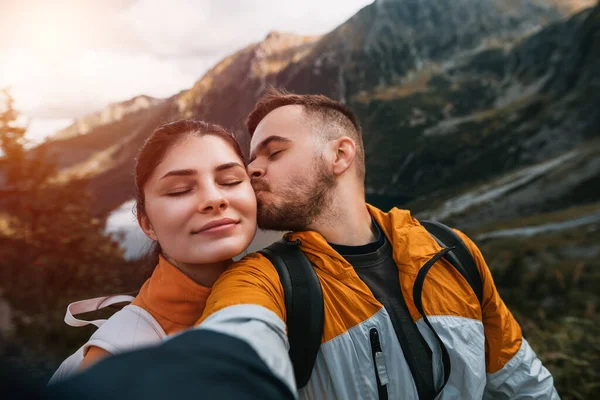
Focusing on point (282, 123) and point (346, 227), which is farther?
point (282, 123)

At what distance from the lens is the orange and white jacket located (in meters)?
1.94

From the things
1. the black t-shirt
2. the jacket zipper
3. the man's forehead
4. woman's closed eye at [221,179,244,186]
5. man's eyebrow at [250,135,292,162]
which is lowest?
the jacket zipper

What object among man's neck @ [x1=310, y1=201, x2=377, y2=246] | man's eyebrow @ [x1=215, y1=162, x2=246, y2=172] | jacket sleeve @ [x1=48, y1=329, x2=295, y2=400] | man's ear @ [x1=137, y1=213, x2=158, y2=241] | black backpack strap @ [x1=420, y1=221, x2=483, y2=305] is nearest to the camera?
jacket sleeve @ [x1=48, y1=329, x2=295, y2=400]

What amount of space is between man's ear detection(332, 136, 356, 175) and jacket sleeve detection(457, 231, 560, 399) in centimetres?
106

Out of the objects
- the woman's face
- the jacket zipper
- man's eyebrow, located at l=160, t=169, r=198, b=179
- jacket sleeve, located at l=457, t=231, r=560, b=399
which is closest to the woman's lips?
the woman's face

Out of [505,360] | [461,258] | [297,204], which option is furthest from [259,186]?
[505,360]

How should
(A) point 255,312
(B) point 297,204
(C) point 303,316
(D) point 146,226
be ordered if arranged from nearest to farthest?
(A) point 255,312
(C) point 303,316
(D) point 146,226
(B) point 297,204

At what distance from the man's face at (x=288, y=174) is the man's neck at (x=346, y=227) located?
0.29 feet

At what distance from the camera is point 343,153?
9.95 feet

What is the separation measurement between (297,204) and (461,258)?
47.7 inches

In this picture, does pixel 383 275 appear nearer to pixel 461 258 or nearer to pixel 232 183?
pixel 461 258

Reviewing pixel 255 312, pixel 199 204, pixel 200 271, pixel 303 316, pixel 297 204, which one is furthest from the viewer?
pixel 297 204

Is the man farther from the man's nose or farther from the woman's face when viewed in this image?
the woman's face

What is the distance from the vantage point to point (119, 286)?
682 centimetres
